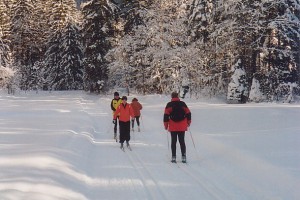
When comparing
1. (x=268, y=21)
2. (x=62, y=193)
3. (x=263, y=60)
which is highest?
(x=268, y=21)

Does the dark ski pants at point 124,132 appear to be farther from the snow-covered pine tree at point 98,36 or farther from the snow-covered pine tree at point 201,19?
the snow-covered pine tree at point 98,36

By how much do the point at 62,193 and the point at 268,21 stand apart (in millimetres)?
24316

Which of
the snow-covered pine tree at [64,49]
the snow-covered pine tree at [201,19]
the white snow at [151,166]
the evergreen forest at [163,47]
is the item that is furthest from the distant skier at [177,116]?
the snow-covered pine tree at [64,49]

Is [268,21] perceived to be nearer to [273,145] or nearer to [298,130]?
[298,130]

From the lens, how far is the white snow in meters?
7.88

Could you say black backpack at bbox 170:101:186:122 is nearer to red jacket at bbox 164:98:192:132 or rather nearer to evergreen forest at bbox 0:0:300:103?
red jacket at bbox 164:98:192:132

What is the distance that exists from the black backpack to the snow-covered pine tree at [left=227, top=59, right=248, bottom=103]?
1880cm

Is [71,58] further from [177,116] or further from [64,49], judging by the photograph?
[177,116]

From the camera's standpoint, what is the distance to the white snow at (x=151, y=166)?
310 inches

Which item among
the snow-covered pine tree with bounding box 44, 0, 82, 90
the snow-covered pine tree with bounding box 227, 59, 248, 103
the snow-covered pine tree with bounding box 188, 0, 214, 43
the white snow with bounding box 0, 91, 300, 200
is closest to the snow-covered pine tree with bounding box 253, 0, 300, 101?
the snow-covered pine tree with bounding box 227, 59, 248, 103

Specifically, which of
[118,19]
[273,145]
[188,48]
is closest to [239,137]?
[273,145]

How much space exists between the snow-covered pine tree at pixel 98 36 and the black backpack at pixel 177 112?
33784mm

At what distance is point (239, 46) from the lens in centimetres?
2947

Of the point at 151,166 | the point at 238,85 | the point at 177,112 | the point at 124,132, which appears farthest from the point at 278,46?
the point at 151,166
